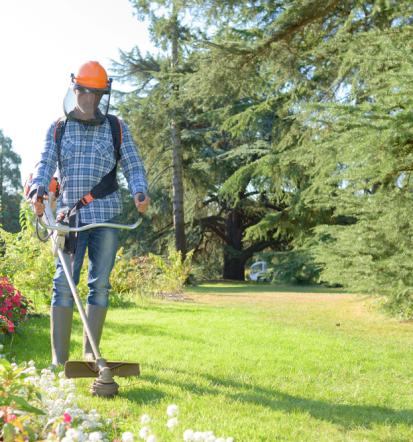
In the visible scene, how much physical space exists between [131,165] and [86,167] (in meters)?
0.30

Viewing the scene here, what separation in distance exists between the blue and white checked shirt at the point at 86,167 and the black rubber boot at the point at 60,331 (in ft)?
1.98

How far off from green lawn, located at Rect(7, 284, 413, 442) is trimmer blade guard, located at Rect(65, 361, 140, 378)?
0.12m

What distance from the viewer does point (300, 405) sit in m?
3.15

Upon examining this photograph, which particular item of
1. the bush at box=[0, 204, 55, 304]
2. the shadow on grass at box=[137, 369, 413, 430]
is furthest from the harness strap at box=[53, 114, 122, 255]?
the bush at box=[0, 204, 55, 304]

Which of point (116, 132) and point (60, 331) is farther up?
point (116, 132)

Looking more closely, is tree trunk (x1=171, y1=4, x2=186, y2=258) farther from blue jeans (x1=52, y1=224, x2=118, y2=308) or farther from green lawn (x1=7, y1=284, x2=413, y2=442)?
blue jeans (x1=52, y1=224, x2=118, y2=308)

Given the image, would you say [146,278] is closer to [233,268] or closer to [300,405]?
[300,405]

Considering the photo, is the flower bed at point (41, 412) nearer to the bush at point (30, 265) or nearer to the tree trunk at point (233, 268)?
the bush at point (30, 265)

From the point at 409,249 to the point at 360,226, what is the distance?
→ 104 centimetres

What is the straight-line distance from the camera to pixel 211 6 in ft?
30.9

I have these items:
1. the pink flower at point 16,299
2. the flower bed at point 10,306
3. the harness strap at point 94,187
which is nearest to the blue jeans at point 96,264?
the harness strap at point 94,187

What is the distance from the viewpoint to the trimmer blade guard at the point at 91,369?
2.97 m

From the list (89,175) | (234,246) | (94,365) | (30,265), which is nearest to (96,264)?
(89,175)

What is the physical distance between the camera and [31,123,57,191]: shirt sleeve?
3606mm
